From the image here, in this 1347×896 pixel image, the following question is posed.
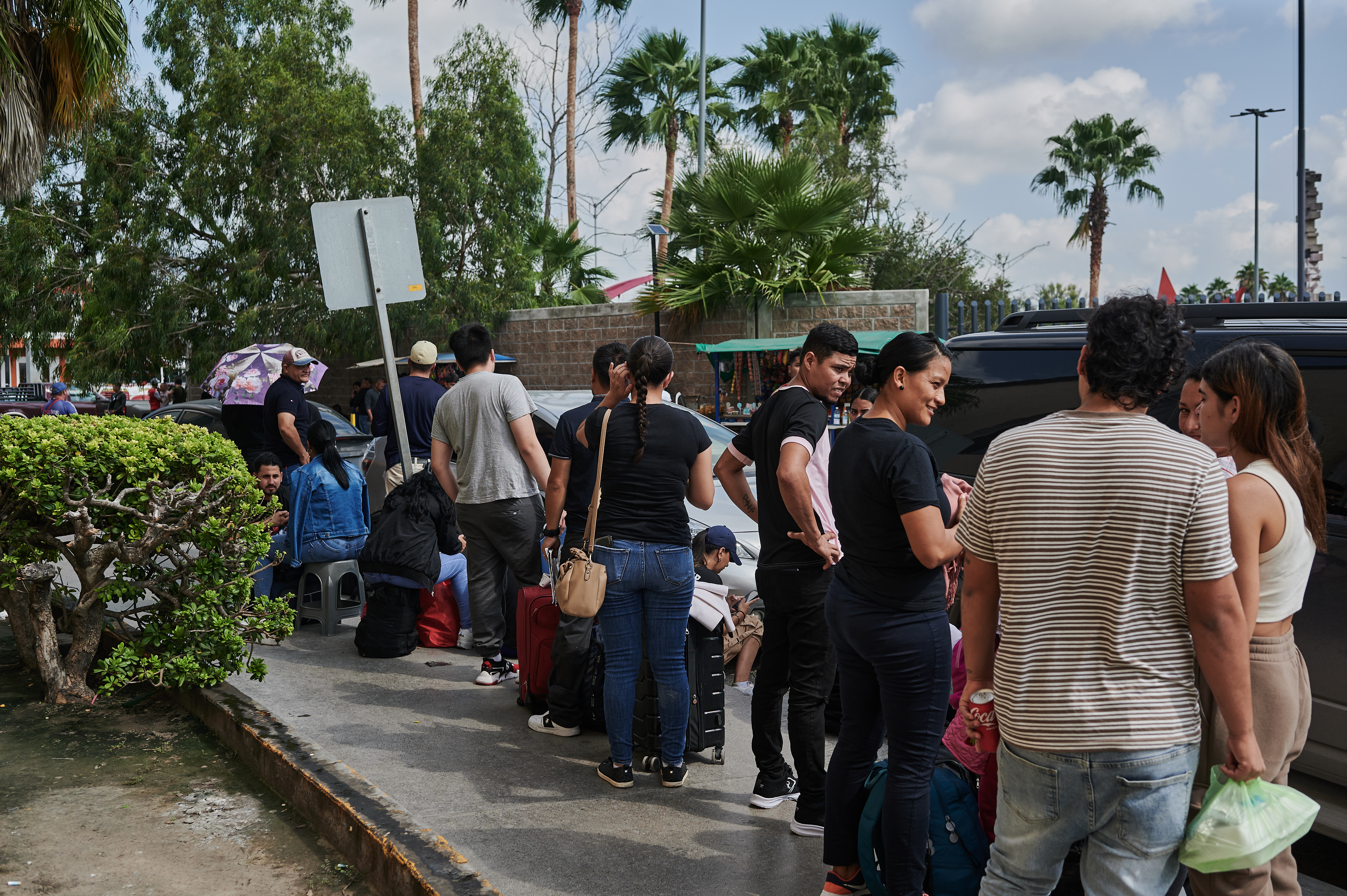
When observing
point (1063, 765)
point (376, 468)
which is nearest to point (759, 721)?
point (1063, 765)

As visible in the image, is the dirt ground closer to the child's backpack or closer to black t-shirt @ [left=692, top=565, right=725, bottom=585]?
the child's backpack

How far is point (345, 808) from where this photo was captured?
13.5 feet

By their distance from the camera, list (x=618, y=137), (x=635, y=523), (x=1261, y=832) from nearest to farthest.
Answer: (x=1261, y=832) < (x=635, y=523) < (x=618, y=137)

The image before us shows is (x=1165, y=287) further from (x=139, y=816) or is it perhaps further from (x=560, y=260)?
(x=560, y=260)

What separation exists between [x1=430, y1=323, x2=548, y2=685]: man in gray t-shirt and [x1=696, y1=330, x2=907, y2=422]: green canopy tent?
8.65m

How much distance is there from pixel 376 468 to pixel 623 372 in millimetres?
5783

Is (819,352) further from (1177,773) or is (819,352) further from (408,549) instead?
(408,549)

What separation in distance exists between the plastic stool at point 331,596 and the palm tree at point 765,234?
995cm

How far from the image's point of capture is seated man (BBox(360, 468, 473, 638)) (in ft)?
21.5

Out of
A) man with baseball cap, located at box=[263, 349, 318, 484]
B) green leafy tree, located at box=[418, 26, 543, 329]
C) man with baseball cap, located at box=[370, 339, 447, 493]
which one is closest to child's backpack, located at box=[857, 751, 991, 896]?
man with baseball cap, located at box=[370, 339, 447, 493]

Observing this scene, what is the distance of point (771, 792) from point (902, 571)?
4.98 ft

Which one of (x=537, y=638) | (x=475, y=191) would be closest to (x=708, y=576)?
(x=537, y=638)

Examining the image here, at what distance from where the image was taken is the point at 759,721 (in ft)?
14.0

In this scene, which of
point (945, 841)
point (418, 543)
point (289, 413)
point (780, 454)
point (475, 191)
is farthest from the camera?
point (475, 191)
